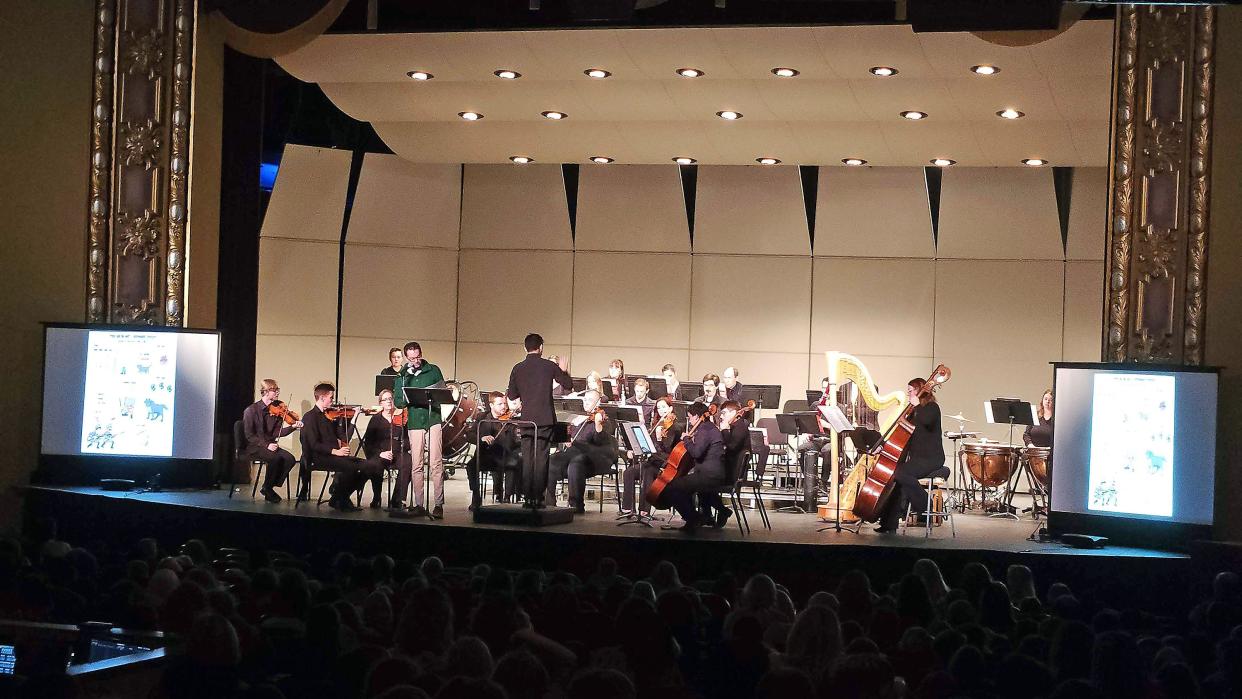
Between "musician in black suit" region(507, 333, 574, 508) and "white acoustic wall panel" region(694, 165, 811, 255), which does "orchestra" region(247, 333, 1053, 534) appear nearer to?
"musician in black suit" region(507, 333, 574, 508)

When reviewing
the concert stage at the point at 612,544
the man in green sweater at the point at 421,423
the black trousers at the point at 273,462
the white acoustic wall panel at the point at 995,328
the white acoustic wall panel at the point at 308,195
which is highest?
the white acoustic wall panel at the point at 308,195

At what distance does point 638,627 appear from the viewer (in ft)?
12.2

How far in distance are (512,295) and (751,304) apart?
286 centimetres

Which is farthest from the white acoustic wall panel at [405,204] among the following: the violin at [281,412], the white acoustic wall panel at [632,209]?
the violin at [281,412]

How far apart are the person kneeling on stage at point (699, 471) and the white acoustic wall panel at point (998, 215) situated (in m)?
6.43

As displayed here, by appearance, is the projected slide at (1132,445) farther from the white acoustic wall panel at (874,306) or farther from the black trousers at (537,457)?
the white acoustic wall panel at (874,306)

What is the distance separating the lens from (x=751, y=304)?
15.0 metres

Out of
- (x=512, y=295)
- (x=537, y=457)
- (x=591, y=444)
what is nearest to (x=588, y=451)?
(x=591, y=444)

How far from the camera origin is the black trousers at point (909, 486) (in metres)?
9.00

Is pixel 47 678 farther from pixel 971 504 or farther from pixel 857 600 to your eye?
pixel 971 504

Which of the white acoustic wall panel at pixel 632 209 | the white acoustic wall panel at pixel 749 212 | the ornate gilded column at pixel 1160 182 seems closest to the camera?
the ornate gilded column at pixel 1160 182

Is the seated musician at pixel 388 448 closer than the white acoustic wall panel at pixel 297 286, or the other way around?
the seated musician at pixel 388 448

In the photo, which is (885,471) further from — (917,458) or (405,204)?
(405,204)

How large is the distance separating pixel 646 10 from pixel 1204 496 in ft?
16.4
